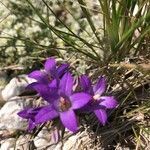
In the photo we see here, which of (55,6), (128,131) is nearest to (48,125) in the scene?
(128,131)

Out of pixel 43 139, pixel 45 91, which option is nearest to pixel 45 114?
pixel 45 91

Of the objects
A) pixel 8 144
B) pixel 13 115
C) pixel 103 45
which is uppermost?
pixel 103 45

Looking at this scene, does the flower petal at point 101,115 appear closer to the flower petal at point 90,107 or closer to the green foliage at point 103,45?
the flower petal at point 90,107

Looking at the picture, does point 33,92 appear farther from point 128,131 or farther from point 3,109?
point 128,131

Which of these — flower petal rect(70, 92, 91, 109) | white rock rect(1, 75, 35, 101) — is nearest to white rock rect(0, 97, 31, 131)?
white rock rect(1, 75, 35, 101)

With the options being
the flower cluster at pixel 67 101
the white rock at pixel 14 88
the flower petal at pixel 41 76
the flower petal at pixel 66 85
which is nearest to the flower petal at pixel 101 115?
the flower cluster at pixel 67 101

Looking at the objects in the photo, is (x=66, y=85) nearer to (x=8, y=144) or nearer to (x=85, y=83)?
(x=85, y=83)
